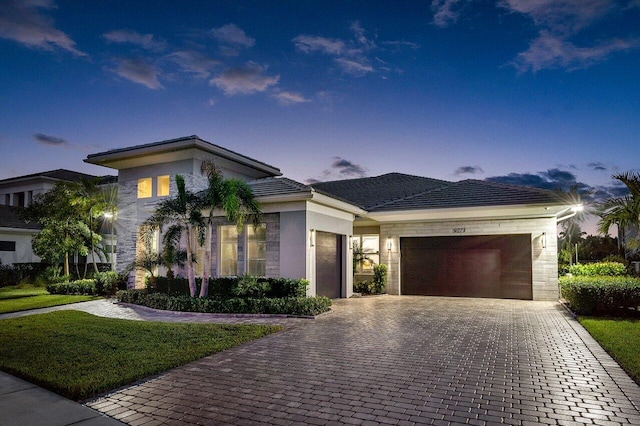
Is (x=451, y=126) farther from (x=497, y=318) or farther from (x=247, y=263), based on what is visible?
(x=247, y=263)

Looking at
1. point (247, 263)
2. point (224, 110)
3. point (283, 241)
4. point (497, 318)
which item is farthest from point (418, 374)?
point (224, 110)

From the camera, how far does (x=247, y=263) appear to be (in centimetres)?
1448

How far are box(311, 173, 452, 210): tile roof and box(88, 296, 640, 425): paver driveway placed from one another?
9724 millimetres

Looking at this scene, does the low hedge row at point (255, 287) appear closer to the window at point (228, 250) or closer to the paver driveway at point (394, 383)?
the window at point (228, 250)

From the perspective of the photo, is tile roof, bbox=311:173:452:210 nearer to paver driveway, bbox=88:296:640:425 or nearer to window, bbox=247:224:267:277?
window, bbox=247:224:267:277

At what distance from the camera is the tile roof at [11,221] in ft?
76.4

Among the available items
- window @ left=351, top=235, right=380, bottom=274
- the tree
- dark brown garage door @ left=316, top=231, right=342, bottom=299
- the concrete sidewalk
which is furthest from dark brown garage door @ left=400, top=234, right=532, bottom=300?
the tree

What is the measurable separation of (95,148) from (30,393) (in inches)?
707

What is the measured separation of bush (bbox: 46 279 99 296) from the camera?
16888mm

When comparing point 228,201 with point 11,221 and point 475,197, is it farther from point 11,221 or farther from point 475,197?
point 11,221

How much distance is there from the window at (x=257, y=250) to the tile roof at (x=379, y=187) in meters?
4.49

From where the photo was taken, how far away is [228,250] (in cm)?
1498

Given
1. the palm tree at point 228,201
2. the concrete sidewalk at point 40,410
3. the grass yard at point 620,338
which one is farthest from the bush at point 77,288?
the grass yard at point 620,338

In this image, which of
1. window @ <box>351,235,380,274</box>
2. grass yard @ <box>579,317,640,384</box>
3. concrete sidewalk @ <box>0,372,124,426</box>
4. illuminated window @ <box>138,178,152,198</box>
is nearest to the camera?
concrete sidewalk @ <box>0,372,124,426</box>
